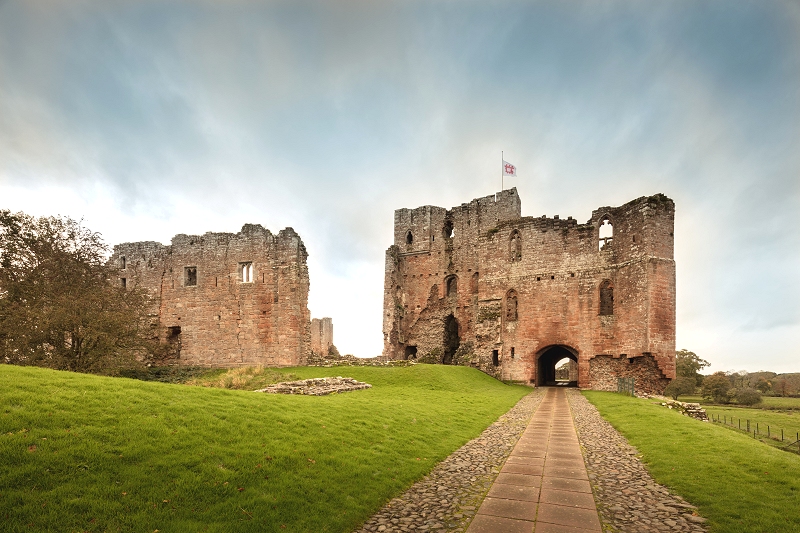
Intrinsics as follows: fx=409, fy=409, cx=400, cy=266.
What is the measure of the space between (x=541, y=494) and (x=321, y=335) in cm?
4800

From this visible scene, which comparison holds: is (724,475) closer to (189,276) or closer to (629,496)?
(629,496)

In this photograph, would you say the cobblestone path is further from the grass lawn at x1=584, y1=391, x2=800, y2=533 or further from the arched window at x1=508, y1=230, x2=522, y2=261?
the arched window at x1=508, y1=230, x2=522, y2=261

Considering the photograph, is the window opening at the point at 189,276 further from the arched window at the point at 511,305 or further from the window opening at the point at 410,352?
the arched window at the point at 511,305

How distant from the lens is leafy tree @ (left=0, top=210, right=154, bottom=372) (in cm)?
2011

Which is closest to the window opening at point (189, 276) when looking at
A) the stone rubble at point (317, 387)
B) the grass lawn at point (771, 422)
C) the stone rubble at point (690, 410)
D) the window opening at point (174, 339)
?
the window opening at point (174, 339)

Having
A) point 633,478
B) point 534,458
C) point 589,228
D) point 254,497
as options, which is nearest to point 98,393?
point 254,497

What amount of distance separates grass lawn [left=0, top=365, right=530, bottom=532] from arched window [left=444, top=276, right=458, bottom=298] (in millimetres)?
30106

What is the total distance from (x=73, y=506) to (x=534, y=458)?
921cm

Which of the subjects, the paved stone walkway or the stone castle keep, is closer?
the paved stone walkway

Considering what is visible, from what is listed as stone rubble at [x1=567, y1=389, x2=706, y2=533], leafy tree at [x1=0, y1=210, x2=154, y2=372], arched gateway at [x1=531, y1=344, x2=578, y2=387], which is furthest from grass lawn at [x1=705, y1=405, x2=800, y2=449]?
leafy tree at [x1=0, y1=210, x2=154, y2=372]

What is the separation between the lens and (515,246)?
35.2 metres

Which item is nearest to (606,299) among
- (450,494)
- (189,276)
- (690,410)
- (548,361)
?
(548,361)

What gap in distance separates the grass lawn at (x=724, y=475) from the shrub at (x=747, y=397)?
3027 cm

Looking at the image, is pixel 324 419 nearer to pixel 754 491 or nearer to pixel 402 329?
pixel 754 491
